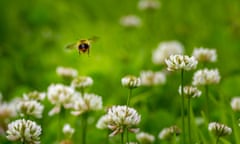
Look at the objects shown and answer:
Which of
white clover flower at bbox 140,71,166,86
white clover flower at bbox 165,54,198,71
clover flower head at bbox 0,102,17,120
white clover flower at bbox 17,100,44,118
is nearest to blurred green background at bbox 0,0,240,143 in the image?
white clover flower at bbox 140,71,166,86

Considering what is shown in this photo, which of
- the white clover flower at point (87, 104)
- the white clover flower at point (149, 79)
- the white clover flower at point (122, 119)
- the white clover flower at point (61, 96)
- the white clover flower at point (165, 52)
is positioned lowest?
the white clover flower at point (122, 119)

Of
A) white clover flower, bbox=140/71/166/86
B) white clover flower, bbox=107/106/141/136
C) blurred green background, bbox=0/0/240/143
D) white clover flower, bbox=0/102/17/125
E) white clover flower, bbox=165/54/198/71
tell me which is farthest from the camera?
blurred green background, bbox=0/0/240/143

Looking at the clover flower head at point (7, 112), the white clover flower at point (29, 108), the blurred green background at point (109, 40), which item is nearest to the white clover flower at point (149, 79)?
the blurred green background at point (109, 40)

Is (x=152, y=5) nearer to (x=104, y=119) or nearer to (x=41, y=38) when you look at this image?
(x=41, y=38)

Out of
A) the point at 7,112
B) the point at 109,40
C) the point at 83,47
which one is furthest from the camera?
the point at 109,40

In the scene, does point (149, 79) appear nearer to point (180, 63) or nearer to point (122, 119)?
point (180, 63)

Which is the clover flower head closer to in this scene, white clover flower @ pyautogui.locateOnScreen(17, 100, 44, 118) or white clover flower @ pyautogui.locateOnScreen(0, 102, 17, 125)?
white clover flower @ pyautogui.locateOnScreen(0, 102, 17, 125)

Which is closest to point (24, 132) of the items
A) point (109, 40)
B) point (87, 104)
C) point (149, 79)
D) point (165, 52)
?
point (87, 104)

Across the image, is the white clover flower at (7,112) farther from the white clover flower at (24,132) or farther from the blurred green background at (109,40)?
the white clover flower at (24,132)

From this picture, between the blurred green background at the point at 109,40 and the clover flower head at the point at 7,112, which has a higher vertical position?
the blurred green background at the point at 109,40
